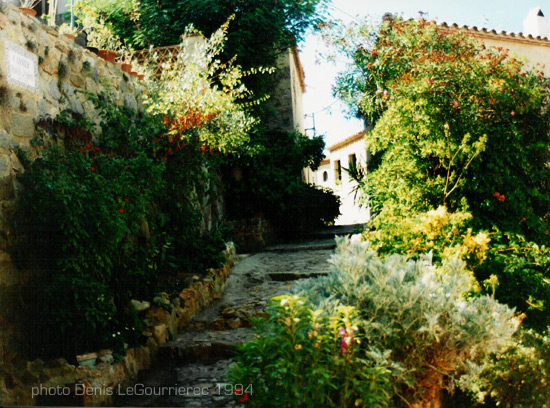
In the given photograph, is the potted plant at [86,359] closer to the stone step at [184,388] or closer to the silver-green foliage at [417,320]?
the stone step at [184,388]

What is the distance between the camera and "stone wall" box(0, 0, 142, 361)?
10.7 ft

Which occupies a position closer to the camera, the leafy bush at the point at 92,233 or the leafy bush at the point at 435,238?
the leafy bush at the point at 92,233

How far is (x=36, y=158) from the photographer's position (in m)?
3.60

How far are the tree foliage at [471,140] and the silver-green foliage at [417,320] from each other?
2883 millimetres

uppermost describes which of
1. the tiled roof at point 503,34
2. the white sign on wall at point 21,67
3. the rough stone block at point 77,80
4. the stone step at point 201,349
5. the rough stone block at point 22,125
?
the tiled roof at point 503,34

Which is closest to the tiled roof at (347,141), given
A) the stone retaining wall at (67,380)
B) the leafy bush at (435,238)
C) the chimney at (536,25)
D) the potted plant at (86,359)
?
the chimney at (536,25)

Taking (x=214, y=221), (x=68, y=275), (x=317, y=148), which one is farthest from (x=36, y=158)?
(x=317, y=148)

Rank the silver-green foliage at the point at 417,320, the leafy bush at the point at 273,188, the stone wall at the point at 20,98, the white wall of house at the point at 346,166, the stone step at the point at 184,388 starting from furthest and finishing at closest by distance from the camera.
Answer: the white wall of house at the point at 346,166 < the leafy bush at the point at 273,188 < the stone step at the point at 184,388 < the stone wall at the point at 20,98 < the silver-green foliage at the point at 417,320

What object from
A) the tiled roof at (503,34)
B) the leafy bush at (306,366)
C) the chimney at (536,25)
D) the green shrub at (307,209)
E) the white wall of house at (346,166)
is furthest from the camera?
the white wall of house at (346,166)

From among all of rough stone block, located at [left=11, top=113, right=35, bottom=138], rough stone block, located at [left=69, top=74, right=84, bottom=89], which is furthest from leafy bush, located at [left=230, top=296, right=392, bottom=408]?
rough stone block, located at [left=69, top=74, right=84, bottom=89]

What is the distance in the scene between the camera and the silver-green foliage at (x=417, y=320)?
295cm

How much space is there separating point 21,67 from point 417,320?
344cm

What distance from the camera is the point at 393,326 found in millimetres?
2979

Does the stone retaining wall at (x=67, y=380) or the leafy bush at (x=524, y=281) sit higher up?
the leafy bush at (x=524, y=281)
